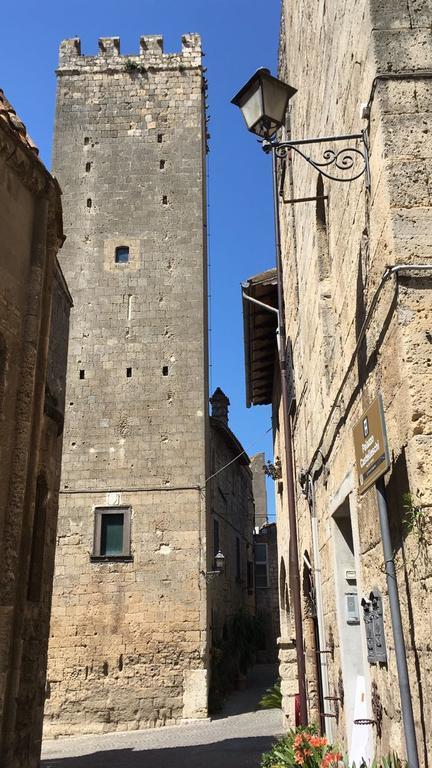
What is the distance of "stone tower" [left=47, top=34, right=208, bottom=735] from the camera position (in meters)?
15.9

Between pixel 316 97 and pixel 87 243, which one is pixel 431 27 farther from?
pixel 87 243

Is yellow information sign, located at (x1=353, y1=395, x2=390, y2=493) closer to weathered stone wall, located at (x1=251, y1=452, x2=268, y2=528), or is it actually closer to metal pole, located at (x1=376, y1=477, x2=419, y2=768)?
metal pole, located at (x1=376, y1=477, x2=419, y2=768)

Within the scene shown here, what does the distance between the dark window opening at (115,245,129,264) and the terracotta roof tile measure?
1149 centimetres

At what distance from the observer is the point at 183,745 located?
13141 millimetres

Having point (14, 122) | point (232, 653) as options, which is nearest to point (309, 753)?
point (14, 122)

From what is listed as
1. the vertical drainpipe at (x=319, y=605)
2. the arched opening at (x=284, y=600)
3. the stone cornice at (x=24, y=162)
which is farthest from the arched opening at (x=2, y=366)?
the arched opening at (x=284, y=600)

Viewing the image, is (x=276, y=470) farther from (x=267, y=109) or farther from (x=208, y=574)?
(x=267, y=109)

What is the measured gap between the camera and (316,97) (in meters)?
6.48

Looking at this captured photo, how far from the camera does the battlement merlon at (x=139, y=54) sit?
2153 cm

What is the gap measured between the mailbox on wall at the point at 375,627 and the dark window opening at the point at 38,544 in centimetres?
530

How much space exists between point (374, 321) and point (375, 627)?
1.76 m

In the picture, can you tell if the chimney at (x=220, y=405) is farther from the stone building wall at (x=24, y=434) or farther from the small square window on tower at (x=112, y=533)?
the stone building wall at (x=24, y=434)

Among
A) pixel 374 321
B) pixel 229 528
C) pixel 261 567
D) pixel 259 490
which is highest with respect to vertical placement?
pixel 259 490

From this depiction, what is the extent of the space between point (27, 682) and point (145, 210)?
1507cm
